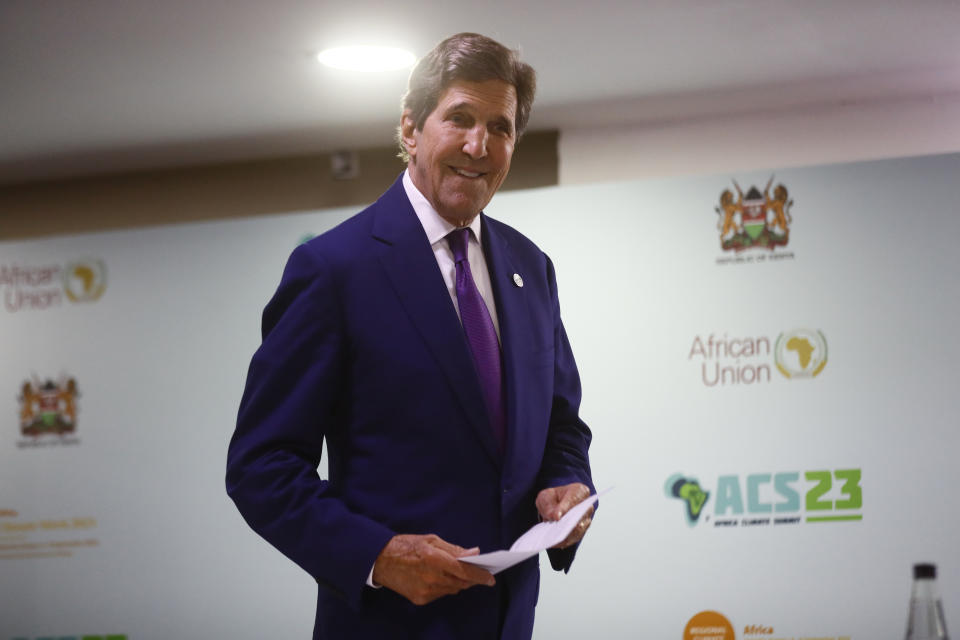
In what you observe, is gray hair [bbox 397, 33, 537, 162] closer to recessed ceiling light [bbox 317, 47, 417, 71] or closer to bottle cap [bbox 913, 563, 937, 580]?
bottle cap [bbox 913, 563, 937, 580]

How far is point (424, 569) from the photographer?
4.51 feet

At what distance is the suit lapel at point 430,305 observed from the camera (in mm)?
1518

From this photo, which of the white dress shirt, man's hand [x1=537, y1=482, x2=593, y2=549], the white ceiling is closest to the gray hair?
the white dress shirt

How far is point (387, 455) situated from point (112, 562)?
3.46m

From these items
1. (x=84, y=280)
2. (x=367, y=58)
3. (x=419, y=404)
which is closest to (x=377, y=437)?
(x=419, y=404)

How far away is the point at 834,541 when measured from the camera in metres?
3.75

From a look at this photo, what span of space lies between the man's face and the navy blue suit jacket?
8cm

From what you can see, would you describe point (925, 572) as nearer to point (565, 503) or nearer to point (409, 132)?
point (565, 503)

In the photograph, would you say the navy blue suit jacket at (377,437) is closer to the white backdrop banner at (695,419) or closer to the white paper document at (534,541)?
the white paper document at (534,541)

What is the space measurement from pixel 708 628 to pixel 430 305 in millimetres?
2675

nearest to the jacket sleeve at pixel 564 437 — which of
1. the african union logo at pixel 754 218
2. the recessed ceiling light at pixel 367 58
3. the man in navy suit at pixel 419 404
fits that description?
the man in navy suit at pixel 419 404

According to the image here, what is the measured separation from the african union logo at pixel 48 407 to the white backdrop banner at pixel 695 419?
0.29 meters

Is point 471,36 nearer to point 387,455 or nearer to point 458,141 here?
point 458,141

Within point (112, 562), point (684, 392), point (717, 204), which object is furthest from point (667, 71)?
point (112, 562)
